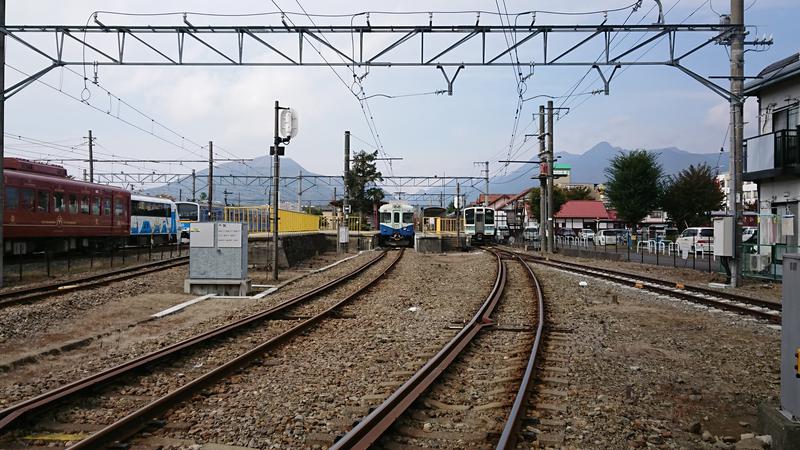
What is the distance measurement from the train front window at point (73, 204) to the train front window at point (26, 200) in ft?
8.81

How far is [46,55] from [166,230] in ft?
75.5

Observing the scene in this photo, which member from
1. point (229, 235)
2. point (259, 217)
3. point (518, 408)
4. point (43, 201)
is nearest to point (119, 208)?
point (43, 201)

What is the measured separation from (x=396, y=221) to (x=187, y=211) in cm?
1384

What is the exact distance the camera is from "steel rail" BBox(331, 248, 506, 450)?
4.33m

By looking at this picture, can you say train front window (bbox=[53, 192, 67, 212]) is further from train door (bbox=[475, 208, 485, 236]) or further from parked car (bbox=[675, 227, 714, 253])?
train door (bbox=[475, 208, 485, 236])

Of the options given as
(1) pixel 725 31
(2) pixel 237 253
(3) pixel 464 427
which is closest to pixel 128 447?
(3) pixel 464 427

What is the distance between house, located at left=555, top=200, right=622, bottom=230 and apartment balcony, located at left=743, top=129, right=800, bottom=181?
184 ft

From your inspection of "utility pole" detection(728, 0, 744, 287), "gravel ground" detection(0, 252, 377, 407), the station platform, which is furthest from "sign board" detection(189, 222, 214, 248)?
"utility pole" detection(728, 0, 744, 287)

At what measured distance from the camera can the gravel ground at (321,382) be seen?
479 cm

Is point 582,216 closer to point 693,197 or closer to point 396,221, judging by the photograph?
point 693,197

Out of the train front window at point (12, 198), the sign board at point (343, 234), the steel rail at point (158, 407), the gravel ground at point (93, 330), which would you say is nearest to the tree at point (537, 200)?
the sign board at point (343, 234)

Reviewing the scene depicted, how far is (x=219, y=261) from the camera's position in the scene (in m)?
14.3

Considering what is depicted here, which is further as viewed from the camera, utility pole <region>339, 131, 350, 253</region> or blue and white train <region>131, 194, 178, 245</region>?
utility pole <region>339, 131, 350, 253</region>

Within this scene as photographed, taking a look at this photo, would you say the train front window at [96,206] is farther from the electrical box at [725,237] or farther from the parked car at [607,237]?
the parked car at [607,237]
